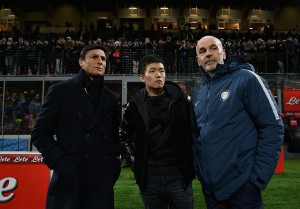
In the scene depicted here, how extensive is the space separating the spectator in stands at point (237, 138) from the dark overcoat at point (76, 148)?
0.81 meters

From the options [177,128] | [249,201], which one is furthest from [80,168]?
[249,201]

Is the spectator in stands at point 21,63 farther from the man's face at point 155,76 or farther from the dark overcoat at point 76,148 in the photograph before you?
the man's face at point 155,76

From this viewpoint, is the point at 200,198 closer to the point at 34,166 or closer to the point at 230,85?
the point at 34,166

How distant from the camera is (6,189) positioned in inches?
195

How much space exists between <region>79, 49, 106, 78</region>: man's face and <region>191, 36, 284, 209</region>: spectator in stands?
0.98 meters

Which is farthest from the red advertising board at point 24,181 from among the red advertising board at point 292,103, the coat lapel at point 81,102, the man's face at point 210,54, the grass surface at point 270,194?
the red advertising board at point 292,103

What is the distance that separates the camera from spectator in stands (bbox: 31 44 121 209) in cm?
299

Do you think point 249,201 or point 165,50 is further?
point 165,50

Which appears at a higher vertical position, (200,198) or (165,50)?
(165,50)

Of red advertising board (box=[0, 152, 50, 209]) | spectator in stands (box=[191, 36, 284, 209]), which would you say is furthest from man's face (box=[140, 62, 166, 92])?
red advertising board (box=[0, 152, 50, 209])

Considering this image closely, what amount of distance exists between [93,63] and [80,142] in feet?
2.33

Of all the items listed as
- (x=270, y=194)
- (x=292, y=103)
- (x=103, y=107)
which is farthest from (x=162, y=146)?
(x=292, y=103)

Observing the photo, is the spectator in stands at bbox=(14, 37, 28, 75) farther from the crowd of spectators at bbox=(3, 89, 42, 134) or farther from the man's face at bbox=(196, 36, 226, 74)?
the man's face at bbox=(196, 36, 226, 74)

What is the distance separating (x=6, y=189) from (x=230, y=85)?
3.60m
